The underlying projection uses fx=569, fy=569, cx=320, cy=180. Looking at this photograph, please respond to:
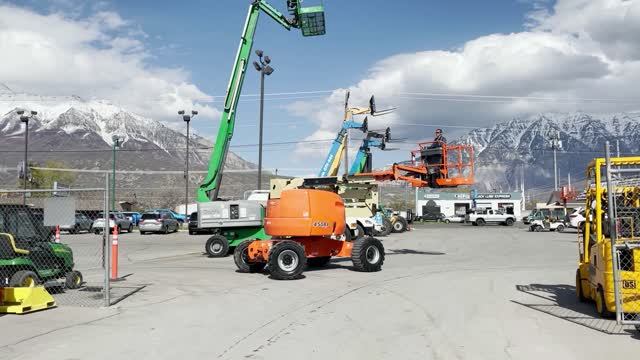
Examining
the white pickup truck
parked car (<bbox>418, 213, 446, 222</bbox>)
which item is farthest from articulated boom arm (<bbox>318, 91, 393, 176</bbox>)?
parked car (<bbox>418, 213, 446, 222</bbox>)

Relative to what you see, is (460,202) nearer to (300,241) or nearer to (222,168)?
(222,168)

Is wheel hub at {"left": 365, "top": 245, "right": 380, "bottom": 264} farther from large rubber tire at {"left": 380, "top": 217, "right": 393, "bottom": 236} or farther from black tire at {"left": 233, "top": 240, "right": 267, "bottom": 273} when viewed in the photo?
large rubber tire at {"left": 380, "top": 217, "right": 393, "bottom": 236}

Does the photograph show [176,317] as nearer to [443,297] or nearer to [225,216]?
[443,297]

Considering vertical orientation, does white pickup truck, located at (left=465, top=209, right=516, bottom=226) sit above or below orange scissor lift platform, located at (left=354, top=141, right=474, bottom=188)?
below

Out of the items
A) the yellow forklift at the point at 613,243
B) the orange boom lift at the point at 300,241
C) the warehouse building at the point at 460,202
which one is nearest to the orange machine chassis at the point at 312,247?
the orange boom lift at the point at 300,241

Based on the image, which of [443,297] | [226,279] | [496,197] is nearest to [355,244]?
[226,279]

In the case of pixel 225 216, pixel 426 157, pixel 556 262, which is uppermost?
pixel 426 157

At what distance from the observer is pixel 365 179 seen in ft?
66.2

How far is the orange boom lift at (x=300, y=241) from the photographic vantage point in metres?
14.7

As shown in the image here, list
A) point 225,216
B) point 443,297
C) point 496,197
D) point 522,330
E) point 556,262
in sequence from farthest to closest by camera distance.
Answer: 1. point 496,197
2. point 225,216
3. point 556,262
4. point 443,297
5. point 522,330

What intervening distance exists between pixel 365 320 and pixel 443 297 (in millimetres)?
2969

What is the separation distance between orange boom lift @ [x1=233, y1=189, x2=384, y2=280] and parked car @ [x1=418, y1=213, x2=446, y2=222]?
62715 millimetres

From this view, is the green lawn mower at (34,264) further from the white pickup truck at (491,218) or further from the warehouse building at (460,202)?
the warehouse building at (460,202)

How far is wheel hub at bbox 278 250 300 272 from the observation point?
14656mm
